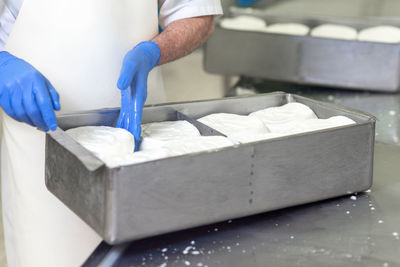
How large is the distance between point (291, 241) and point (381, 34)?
1.72m

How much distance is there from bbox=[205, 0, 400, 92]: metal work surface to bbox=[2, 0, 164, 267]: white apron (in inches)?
37.1

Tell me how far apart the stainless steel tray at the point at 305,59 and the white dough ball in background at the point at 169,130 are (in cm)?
116

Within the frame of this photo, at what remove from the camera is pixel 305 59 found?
2.48 meters

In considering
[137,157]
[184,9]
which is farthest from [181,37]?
[137,157]

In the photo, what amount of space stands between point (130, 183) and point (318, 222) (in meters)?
0.49

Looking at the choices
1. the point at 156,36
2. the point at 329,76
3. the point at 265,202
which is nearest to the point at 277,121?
the point at 265,202

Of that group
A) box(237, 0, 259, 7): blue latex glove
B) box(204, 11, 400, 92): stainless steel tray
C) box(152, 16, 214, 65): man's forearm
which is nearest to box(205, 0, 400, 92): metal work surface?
box(204, 11, 400, 92): stainless steel tray

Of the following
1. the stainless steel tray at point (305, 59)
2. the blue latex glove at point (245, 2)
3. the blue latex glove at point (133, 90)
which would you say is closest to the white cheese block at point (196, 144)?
the blue latex glove at point (133, 90)

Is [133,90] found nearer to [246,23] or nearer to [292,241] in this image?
[292,241]

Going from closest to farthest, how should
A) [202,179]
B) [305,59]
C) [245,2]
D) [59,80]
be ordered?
[202,179] < [59,80] < [305,59] < [245,2]

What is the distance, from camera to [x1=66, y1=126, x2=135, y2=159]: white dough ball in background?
4.01 feet

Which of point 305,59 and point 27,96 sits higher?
point 27,96

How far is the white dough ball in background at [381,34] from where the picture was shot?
2.62m

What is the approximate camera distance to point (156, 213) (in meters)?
1.08
